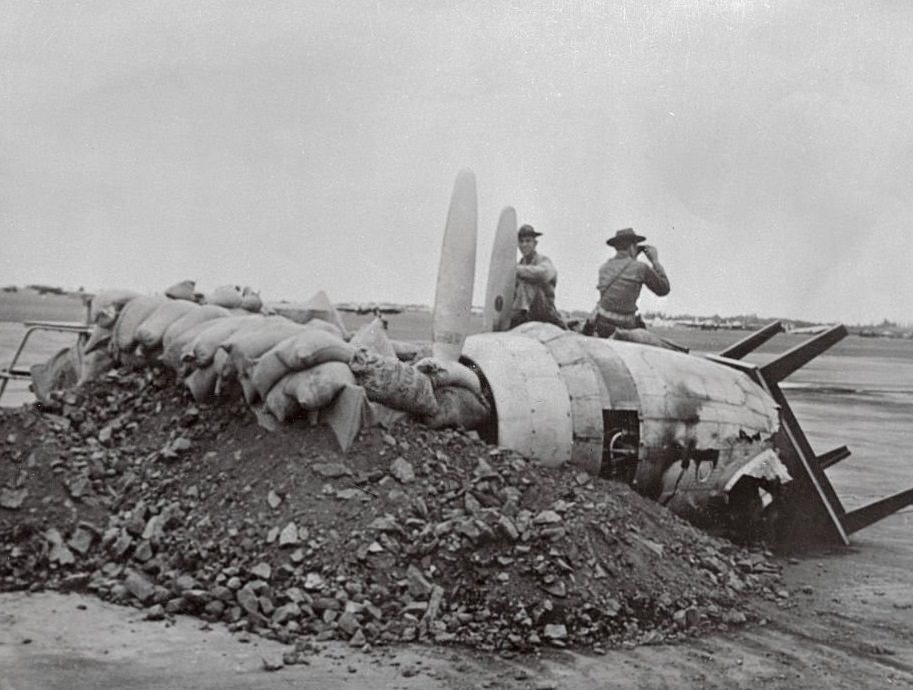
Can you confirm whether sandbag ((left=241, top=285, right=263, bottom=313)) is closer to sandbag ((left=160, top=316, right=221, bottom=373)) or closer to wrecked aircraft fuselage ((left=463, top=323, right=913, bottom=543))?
sandbag ((left=160, top=316, right=221, bottom=373))

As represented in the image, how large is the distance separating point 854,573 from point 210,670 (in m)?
6.18

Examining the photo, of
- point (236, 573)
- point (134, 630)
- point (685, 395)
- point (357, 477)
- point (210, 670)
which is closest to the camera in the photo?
point (210, 670)

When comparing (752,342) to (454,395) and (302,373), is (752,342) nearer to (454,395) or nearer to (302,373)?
(454,395)

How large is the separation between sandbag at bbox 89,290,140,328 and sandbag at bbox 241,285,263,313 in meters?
1.18

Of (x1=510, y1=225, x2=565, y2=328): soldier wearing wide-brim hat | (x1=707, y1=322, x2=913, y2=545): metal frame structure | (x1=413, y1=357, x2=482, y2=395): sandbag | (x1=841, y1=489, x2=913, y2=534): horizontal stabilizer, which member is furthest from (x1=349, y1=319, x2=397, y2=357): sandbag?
(x1=841, y1=489, x2=913, y2=534): horizontal stabilizer

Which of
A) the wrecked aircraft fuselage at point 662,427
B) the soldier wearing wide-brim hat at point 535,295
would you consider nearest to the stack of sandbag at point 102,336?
the wrecked aircraft fuselage at point 662,427

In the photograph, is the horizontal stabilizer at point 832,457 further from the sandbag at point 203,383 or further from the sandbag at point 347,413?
the sandbag at point 203,383

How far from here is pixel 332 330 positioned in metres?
9.91

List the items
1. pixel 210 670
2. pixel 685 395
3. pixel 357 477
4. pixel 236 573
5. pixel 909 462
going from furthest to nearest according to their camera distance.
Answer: pixel 909 462 < pixel 685 395 < pixel 357 477 < pixel 236 573 < pixel 210 670

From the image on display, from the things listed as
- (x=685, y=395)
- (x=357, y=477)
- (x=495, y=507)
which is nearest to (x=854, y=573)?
(x=685, y=395)

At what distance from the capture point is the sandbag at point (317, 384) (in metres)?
7.77

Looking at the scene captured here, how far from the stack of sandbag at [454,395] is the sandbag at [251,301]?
2.97 m

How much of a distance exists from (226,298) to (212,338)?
227 centimetres

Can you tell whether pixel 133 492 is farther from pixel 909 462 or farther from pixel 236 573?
pixel 909 462
